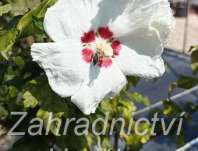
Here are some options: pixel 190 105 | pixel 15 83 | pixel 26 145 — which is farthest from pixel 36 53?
pixel 190 105

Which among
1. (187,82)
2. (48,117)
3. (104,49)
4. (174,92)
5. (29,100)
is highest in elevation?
(104,49)

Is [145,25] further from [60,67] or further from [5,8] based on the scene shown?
[5,8]

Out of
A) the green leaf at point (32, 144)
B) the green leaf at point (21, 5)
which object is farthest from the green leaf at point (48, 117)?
the green leaf at point (21, 5)

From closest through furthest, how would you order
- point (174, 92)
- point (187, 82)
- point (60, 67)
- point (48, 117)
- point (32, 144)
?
1. point (60, 67)
2. point (48, 117)
3. point (32, 144)
4. point (187, 82)
5. point (174, 92)

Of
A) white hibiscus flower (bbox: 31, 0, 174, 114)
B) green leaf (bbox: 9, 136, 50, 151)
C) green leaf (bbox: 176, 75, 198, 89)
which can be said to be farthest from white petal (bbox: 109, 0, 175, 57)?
green leaf (bbox: 176, 75, 198, 89)

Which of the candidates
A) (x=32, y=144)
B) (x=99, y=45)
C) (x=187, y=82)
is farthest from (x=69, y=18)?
(x=187, y=82)

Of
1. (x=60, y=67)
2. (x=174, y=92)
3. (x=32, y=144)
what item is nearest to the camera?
(x=60, y=67)
